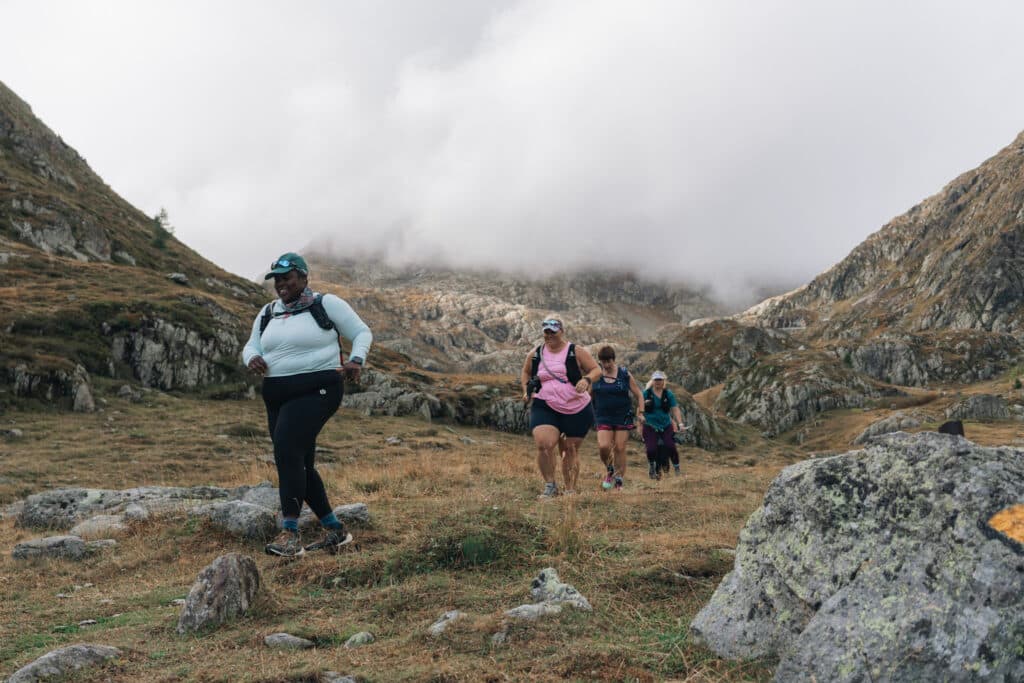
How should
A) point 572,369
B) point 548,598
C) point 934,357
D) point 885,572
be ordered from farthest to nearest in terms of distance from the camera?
point 934,357 → point 572,369 → point 548,598 → point 885,572

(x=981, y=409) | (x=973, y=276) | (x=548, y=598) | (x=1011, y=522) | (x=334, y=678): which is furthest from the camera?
(x=973, y=276)

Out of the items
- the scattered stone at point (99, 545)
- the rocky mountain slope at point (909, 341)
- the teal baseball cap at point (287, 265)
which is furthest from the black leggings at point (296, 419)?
the rocky mountain slope at point (909, 341)

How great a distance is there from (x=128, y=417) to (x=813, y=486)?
28.2 meters

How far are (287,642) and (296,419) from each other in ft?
9.83

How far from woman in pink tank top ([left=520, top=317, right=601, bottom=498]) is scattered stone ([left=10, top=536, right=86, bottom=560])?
6856 millimetres

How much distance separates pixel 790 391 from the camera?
308 ft

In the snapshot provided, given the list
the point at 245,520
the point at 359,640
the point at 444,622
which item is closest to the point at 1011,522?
the point at 444,622

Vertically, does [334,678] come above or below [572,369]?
below

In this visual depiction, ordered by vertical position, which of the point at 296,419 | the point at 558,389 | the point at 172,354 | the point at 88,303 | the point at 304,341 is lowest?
the point at 558,389

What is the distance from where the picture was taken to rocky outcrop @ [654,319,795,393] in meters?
129

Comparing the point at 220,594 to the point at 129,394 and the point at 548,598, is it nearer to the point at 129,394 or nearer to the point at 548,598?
the point at 548,598

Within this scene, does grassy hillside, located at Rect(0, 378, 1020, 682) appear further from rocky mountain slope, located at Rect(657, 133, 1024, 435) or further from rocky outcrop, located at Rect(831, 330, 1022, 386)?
rocky outcrop, located at Rect(831, 330, 1022, 386)

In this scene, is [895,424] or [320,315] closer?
[320,315]

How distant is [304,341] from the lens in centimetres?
732
